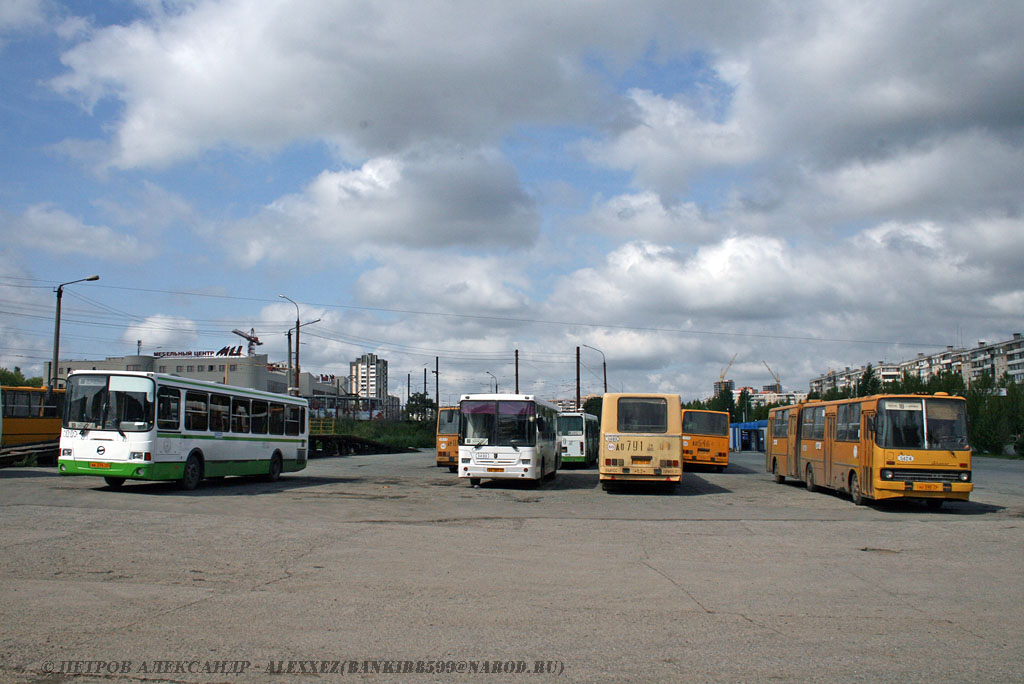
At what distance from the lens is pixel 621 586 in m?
9.14

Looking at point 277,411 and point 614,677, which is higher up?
point 277,411

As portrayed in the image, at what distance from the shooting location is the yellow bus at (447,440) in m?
35.7

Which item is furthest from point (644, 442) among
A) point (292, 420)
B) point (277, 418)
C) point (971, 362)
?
point (971, 362)

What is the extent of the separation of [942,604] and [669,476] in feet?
44.3

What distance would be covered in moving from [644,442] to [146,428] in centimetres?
1240

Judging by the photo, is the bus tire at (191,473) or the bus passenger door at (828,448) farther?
the bus passenger door at (828,448)

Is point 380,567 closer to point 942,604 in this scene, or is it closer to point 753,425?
point 942,604

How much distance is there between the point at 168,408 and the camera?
61.9ft

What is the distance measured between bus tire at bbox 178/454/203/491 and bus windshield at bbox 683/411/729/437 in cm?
2128

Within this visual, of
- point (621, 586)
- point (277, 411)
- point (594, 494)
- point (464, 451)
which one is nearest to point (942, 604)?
point (621, 586)

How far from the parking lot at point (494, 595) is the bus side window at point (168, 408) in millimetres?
2043

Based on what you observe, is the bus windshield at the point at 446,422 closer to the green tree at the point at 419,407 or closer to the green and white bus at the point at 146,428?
the green and white bus at the point at 146,428

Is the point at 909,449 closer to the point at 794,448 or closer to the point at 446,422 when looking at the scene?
the point at 794,448

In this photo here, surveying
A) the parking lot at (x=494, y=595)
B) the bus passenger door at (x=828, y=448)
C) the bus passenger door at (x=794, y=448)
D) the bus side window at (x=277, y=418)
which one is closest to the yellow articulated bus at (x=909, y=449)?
the parking lot at (x=494, y=595)
